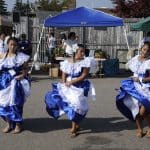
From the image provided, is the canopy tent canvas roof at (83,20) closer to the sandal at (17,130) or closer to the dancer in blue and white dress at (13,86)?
the dancer in blue and white dress at (13,86)

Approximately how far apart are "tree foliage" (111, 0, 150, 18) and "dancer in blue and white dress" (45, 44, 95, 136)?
83.0 ft

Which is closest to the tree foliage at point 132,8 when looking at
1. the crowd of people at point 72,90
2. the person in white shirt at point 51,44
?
the person in white shirt at point 51,44

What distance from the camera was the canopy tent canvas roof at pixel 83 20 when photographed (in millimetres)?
17875

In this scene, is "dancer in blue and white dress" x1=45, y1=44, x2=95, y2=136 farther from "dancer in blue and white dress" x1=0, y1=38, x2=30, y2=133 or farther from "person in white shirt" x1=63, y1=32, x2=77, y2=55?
"person in white shirt" x1=63, y1=32, x2=77, y2=55

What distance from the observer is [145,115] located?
27.0 feet

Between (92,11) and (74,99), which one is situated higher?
(92,11)

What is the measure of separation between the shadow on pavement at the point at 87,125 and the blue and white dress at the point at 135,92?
68 cm

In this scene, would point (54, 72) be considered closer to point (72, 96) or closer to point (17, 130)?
point (17, 130)

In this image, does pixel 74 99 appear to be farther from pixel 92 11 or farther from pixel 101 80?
pixel 92 11

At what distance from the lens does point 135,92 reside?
27.0 feet

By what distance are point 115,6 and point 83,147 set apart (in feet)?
90.7

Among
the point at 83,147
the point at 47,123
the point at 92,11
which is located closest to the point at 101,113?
the point at 47,123

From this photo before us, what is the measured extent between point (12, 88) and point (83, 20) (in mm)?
9949

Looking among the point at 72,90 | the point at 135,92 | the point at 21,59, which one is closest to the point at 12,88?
the point at 21,59
